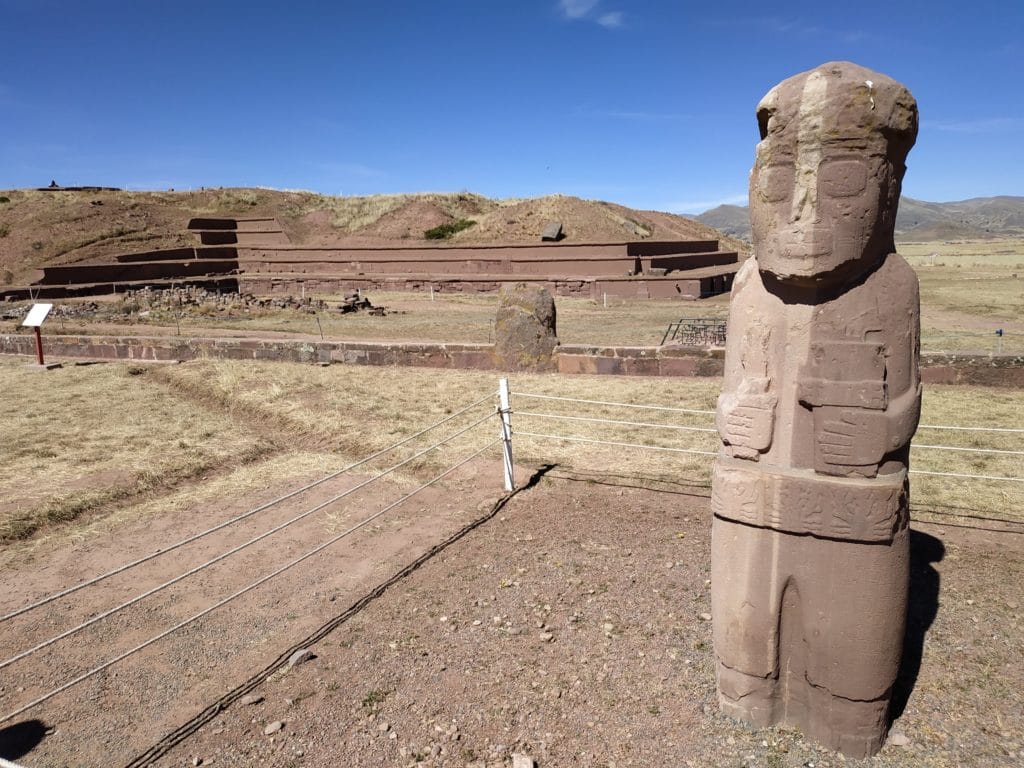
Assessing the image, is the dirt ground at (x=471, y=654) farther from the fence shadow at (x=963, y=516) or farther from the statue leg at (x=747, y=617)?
the statue leg at (x=747, y=617)

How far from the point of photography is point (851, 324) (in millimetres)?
2797

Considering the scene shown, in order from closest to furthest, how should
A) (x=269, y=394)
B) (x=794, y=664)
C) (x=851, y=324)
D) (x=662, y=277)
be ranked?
(x=851, y=324) < (x=794, y=664) < (x=269, y=394) < (x=662, y=277)

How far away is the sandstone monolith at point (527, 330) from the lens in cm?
1148

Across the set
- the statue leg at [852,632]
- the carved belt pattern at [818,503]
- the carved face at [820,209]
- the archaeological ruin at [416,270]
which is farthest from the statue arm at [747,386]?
the archaeological ruin at [416,270]

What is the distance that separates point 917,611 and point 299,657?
3.68m

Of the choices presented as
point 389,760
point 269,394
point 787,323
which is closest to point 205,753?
point 389,760

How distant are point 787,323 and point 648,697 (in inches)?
78.4

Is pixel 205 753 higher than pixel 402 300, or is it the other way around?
pixel 402 300

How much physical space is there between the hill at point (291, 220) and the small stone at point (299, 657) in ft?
84.3

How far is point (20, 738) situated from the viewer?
11.1 ft

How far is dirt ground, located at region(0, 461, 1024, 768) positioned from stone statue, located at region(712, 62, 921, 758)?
17.5 inches

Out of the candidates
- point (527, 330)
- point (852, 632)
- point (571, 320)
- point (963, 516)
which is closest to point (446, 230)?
point (571, 320)

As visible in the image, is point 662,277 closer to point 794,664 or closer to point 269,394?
point 269,394

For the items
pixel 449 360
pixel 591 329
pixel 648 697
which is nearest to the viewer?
pixel 648 697
